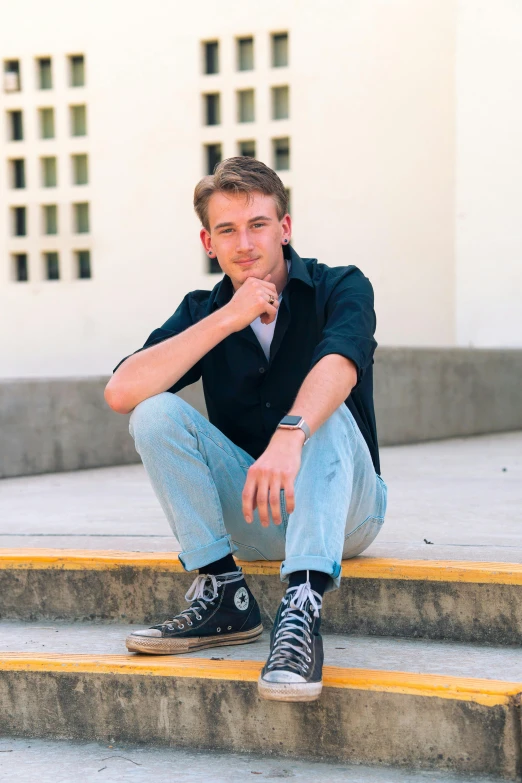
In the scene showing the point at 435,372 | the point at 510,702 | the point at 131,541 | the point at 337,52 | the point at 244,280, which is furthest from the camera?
the point at 337,52

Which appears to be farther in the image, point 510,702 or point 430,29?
point 430,29

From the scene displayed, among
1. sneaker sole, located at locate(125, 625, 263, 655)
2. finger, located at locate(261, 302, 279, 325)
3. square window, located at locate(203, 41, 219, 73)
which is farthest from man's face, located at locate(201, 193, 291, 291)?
square window, located at locate(203, 41, 219, 73)

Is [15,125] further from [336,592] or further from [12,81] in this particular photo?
[336,592]

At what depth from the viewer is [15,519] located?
11.1 feet

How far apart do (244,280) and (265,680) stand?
940 mm

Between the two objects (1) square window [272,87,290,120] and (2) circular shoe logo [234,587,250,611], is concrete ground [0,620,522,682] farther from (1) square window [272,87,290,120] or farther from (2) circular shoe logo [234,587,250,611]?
(1) square window [272,87,290,120]

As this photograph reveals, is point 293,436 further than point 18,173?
No

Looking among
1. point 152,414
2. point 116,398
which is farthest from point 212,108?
point 152,414

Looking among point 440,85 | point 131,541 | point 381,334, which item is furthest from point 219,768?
point 440,85

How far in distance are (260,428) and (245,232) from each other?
45 centimetres

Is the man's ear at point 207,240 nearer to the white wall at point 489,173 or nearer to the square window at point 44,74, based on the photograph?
the white wall at point 489,173

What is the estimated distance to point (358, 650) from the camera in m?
2.11

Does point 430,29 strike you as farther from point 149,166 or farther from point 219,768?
point 219,768

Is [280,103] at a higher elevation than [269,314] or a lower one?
higher
